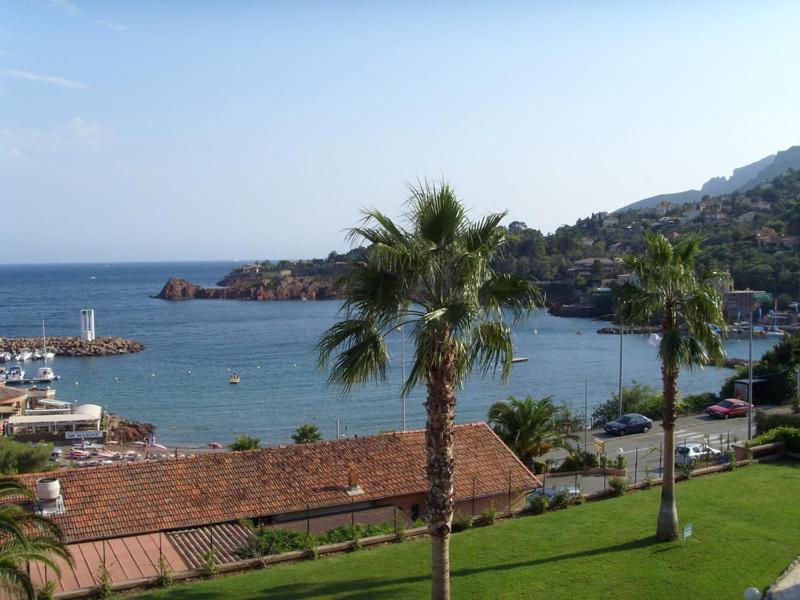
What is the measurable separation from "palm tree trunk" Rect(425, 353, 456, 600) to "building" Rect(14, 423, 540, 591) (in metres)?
4.73

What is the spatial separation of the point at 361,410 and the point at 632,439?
69.1 ft

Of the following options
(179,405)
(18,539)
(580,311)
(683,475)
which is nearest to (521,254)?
(580,311)

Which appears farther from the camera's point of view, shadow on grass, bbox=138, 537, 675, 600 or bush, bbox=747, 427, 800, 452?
bush, bbox=747, 427, 800, 452

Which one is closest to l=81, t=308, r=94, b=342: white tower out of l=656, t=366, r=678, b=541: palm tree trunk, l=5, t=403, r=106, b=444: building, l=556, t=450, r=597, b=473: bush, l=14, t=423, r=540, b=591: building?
l=5, t=403, r=106, b=444: building

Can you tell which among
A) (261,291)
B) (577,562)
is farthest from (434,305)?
(261,291)

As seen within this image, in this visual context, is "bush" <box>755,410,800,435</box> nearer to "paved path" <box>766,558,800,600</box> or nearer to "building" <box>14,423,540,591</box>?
"building" <box>14,423,540,591</box>

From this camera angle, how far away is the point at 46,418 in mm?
40969

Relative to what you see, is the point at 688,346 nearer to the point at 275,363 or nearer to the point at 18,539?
the point at 18,539

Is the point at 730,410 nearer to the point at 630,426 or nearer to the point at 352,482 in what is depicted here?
the point at 630,426

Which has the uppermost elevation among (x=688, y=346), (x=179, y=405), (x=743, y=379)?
(x=688, y=346)

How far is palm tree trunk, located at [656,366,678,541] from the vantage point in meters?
11.2

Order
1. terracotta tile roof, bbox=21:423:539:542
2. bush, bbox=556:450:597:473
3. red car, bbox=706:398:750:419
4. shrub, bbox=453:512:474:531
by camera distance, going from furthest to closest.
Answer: red car, bbox=706:398:750:419, bush, bbox=556:450:597:473, terracotta tile roof, bbox=21:423:539:542, shrub, bbox=453:512:474:531

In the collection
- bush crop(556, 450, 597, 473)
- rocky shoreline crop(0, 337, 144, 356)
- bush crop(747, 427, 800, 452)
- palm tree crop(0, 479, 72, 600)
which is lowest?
rocky shoreline crop(0, 337, 144, 356)

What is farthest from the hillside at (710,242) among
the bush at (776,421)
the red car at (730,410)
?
the bush at (776,421)
